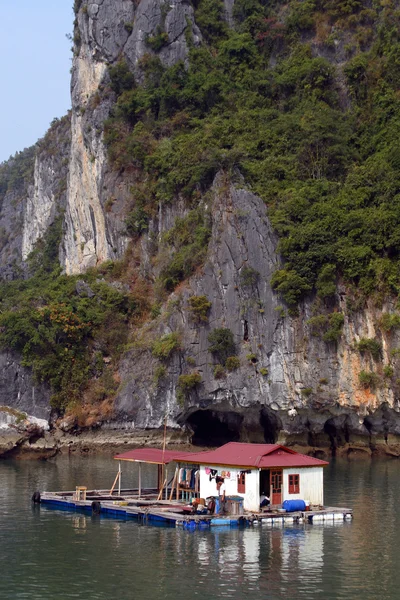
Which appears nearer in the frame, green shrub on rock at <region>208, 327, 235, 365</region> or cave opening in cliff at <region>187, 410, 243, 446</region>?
green shrub on rock at <region>208, 327, 235, 365</region>

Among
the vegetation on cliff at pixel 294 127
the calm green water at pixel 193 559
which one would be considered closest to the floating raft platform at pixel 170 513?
the calm green water at pixel 193 559

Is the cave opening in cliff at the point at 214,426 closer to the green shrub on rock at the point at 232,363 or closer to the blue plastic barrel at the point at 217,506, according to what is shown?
the green shrub on rock at the point at 232,363

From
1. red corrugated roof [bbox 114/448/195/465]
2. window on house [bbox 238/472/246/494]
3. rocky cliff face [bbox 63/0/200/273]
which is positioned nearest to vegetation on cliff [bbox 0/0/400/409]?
rocky cliff face [bbox 63/0/200/273]

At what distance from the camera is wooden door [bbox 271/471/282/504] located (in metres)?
26.1

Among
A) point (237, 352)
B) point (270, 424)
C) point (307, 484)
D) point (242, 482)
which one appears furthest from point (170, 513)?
point (270, 424)

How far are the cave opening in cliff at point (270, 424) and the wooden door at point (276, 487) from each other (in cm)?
1813

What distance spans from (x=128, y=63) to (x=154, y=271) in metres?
15.1

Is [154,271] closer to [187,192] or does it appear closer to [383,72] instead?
[187,192]

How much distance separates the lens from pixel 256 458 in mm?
26062

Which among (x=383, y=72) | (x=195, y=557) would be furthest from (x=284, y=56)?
(x=195, y=557)

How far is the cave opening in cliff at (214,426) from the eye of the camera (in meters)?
47.7

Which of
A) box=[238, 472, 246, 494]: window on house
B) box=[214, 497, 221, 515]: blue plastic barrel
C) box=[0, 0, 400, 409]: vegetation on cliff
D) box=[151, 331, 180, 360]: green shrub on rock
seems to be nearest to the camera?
box=[214, 497, 221, 515]: blue plastic barrel

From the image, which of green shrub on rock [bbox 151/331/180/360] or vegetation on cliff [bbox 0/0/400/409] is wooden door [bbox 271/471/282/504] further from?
green shrub on rock [bbox 151/331/180/360]

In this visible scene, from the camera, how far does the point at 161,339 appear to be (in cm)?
4788
